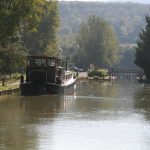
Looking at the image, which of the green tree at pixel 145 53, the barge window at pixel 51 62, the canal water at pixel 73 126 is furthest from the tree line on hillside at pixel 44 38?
the canal water at pixel 73 126

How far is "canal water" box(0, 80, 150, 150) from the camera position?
85.9ft

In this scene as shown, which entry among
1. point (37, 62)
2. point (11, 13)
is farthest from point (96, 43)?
point (11, 13)

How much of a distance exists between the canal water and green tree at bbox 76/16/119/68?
8962 cm

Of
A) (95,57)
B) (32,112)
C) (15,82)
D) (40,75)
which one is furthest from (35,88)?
(95,57)

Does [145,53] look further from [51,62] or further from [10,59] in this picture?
[10,59]

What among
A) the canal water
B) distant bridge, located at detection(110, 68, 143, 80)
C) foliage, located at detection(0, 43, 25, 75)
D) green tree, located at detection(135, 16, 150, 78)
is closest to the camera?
the canal water

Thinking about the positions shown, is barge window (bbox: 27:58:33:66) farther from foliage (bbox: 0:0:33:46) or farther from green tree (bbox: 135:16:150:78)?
green tree (bbox: 135:16:150:78)

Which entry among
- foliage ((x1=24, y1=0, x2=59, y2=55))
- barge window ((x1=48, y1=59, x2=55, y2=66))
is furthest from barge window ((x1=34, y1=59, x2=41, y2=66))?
foliage ((x1=24, y1=0, x2=59, y2=55))

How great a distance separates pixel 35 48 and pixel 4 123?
6812cm

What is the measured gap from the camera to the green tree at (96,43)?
458ft

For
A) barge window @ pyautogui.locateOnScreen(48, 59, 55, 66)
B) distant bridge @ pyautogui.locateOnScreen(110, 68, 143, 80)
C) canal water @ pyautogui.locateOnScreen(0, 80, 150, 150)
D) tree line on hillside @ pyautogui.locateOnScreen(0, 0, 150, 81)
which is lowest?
distant bridge @ pyautogui.locateOnScreen(110, 68, 143, 80)

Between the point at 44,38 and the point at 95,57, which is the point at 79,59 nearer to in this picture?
the point at 95,57

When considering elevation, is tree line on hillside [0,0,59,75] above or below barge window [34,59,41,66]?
above

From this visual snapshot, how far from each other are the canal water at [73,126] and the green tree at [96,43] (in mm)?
89616
